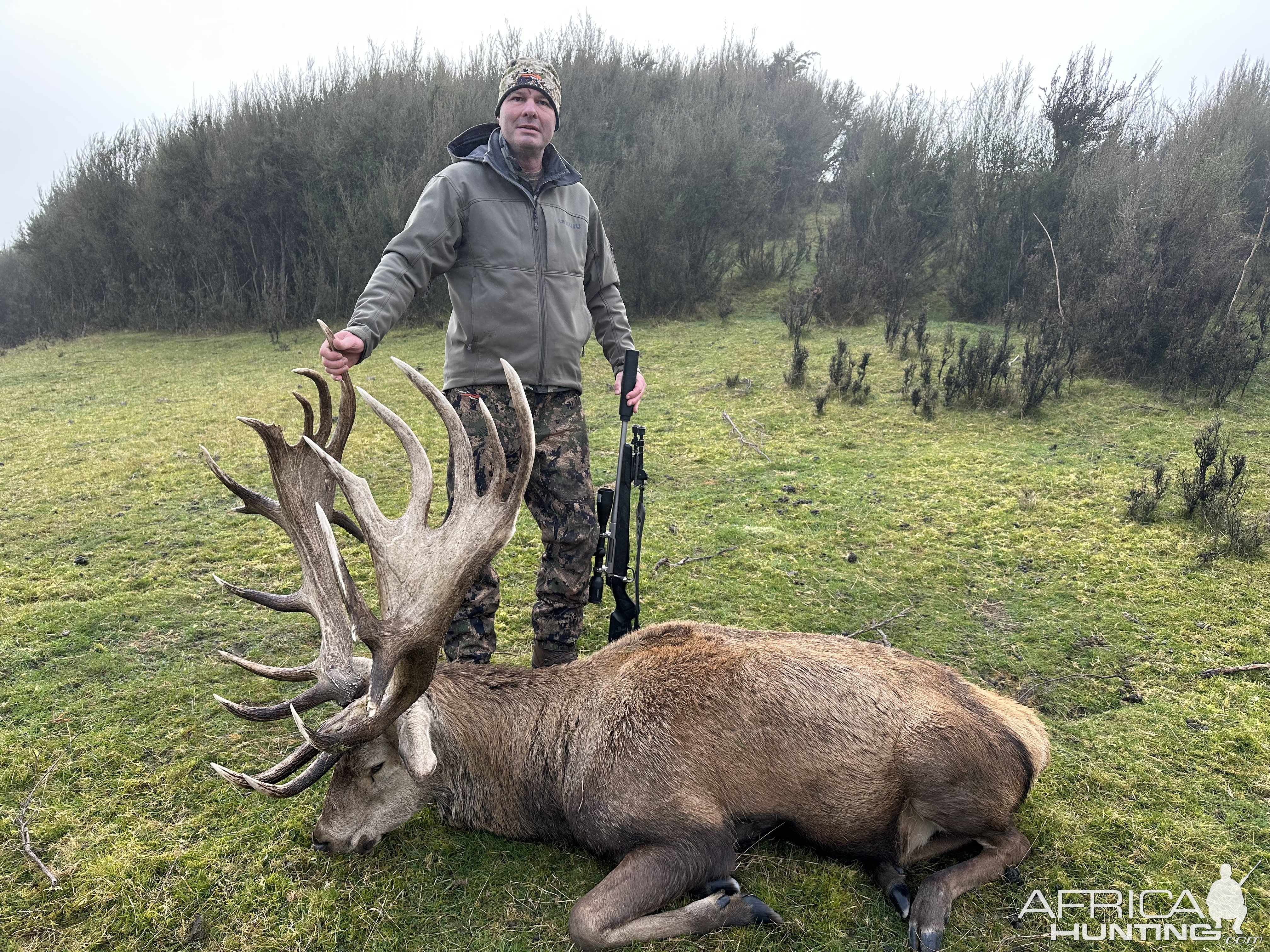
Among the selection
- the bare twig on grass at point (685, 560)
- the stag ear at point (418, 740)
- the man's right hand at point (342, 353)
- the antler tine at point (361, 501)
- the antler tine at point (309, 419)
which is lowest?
the bare twig on grass at point (685, 560)

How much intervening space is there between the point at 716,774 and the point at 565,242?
8.40 ft

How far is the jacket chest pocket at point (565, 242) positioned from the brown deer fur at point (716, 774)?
2.00 meters

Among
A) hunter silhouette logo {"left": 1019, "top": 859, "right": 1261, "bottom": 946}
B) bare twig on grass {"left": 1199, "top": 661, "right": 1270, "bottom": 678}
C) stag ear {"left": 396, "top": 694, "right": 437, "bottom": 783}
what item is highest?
stag ear {"left": 396, "top": 694, "right": 437, "bottom": 783}

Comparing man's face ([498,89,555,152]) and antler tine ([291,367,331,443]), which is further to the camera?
man's face ([498,89,555,152])

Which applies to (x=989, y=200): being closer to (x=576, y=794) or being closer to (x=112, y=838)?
(x=576, y=794)

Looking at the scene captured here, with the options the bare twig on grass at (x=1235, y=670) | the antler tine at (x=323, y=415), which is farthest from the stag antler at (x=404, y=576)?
the bare twig on grass at (x=1235, y=670)

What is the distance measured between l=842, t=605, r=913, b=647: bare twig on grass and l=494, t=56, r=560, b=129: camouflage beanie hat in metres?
3.24

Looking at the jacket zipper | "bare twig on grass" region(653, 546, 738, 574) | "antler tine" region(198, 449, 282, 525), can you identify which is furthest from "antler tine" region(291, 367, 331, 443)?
"bare twig on grass" region(653, 546, 738, 574)

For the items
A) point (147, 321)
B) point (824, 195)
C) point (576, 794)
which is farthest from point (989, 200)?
point (147, 321)

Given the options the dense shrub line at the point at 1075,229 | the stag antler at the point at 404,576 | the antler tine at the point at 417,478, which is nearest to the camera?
the stag antler at the point at 404,576

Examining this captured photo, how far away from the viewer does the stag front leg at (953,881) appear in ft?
8.10

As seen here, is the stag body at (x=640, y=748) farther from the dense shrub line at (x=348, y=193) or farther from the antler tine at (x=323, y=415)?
the dense shrub line at (x=348, y=193)

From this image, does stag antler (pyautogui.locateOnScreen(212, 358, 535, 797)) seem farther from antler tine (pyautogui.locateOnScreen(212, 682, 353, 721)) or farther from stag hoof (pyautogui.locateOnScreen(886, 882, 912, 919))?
stag hoof (pyautogui.locateOnScreen(886, 882, 912, 919))

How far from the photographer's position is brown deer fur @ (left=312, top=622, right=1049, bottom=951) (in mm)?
2557
